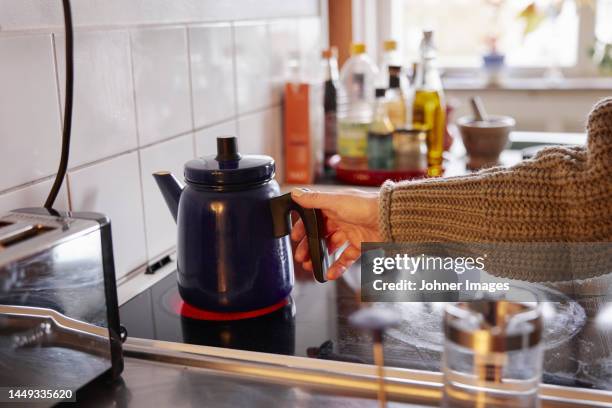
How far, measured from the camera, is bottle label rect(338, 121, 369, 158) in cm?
155

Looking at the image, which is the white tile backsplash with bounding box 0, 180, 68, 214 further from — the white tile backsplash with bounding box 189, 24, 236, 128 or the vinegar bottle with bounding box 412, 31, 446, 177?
the vinegar bottle with bounding box 412, 31, 446, 177

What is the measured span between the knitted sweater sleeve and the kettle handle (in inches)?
4.3

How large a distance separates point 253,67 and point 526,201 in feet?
2.45

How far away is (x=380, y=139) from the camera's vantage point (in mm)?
1502

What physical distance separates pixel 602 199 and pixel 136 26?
683mm

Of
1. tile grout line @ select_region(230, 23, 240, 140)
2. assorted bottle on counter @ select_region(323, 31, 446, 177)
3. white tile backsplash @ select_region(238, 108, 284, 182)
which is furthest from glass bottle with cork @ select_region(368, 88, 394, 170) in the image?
tile grout line @ select_region(230, 23, 240, 140)

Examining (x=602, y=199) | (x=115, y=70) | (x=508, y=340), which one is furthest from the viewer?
(x=115, y=70)

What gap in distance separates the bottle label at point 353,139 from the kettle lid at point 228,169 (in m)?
0.67

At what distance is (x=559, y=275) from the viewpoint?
870 mm

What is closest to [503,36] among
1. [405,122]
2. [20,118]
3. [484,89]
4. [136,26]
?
[484,89]

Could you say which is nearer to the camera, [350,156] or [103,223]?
[103,223]

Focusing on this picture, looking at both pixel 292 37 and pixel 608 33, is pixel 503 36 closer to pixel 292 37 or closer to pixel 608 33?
pixel 608 33

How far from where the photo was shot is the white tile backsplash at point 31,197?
0.81 metres

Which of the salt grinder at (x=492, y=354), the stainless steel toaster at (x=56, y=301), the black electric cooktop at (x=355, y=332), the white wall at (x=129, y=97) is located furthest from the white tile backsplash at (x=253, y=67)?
the salt grinder at (x=492, y=354)
